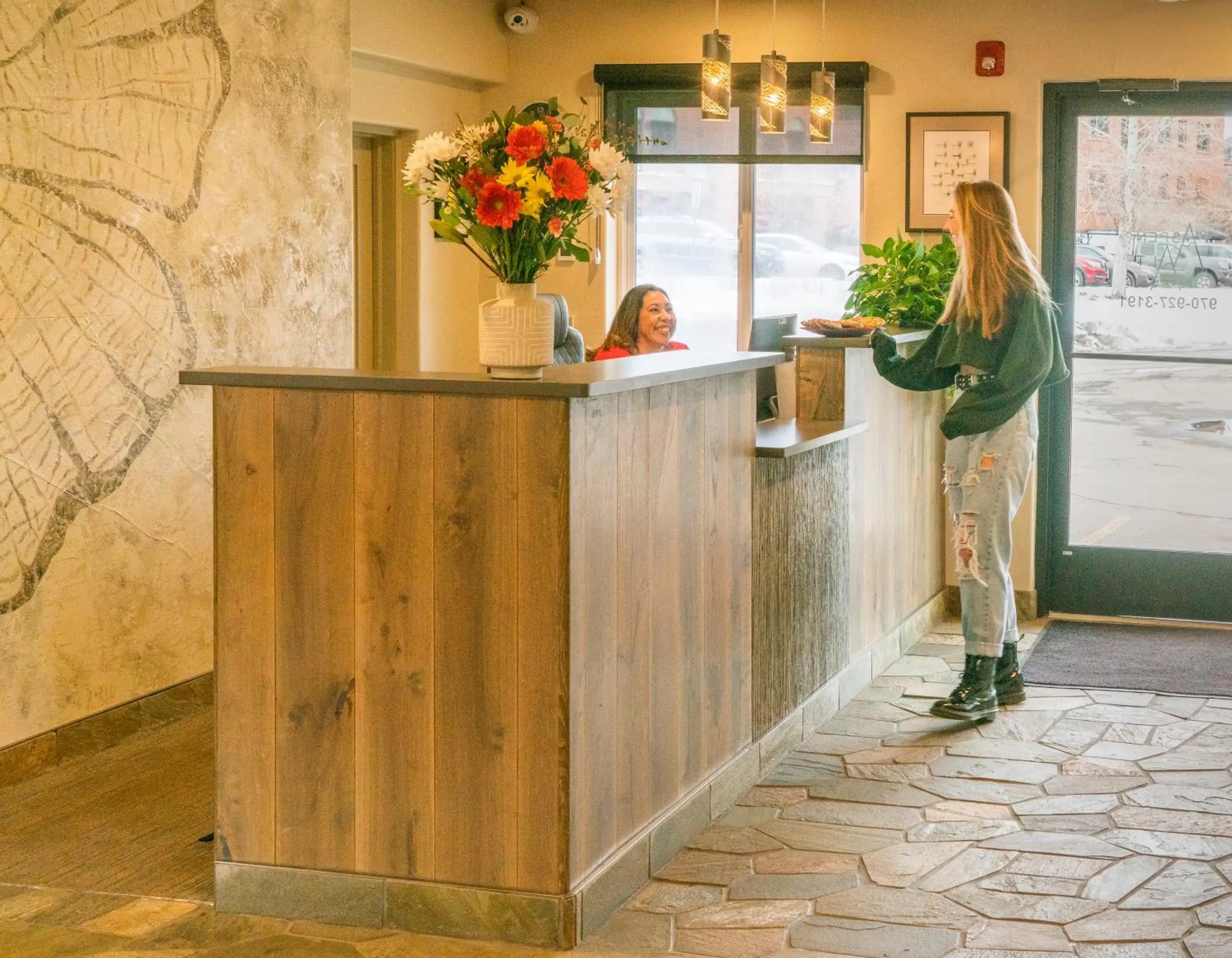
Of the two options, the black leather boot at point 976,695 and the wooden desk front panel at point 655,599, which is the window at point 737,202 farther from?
the wooden desk front panel at point 655,599

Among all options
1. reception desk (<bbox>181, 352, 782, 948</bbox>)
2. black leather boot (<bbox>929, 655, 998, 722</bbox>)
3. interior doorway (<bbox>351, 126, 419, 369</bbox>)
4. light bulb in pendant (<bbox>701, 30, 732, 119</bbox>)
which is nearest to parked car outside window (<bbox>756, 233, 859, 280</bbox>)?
interior doorway (<bbox>351, 126, 419, 369</bbox>)

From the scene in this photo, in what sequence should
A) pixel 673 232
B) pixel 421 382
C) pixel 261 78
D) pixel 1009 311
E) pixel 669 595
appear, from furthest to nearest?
pixel 673 232 < pixel 261 78 < pixel 1009 311 < pixel 669 595 < pixel 421 382

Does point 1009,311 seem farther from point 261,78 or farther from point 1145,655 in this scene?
point 261,78

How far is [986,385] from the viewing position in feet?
16.2

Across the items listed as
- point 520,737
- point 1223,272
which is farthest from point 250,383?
point 1223,272

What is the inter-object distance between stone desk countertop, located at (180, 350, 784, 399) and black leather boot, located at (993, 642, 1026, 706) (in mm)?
2183

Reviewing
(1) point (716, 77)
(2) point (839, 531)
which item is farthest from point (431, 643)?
(1) point (716, 77)

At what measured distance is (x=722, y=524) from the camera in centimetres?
412

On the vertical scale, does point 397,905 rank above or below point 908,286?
below

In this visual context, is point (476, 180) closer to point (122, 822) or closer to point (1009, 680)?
point (122, 822)

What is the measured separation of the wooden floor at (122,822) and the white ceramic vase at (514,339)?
120cm

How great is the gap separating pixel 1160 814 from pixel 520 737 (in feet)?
6.12

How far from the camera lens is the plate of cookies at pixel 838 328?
214 inches

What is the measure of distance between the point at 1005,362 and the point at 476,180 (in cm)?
221
